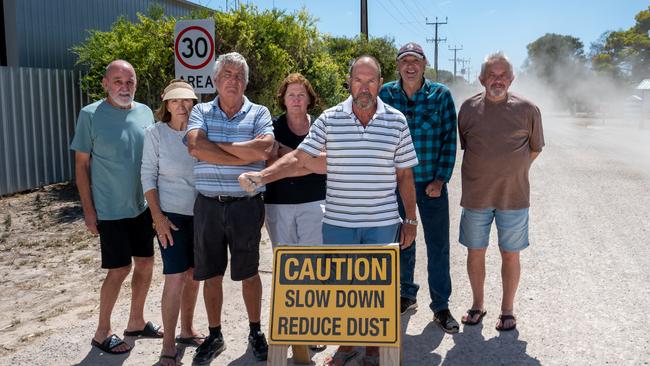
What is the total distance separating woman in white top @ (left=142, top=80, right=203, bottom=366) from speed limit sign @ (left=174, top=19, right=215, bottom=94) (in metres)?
2.92

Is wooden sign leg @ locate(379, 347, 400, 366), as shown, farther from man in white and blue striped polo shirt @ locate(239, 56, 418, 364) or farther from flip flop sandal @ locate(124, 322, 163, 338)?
flip flop sandal @ locate(124, 322, 163, 338)

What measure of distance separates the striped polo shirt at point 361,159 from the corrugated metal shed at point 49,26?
944cm

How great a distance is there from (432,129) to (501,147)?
54cm

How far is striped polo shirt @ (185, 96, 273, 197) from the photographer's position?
4.02 metres

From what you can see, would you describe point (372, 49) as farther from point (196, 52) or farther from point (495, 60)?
point (495, 60)

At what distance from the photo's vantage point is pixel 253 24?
10.9 meters

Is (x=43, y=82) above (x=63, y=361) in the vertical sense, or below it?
A: above

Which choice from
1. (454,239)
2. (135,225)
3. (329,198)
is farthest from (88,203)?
(454,239)

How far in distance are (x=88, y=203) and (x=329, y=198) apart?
177cm

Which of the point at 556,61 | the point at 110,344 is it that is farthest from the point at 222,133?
the point at 556,61

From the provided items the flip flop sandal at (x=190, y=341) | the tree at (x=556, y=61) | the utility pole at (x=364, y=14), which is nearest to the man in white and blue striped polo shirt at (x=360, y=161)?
the flip flop sandal at (x=190, y=341)

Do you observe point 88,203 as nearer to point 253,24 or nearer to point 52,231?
point 52,231

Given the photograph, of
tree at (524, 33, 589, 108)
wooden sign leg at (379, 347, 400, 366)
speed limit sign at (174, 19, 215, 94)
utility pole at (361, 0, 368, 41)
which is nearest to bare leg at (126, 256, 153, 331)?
wooden sign leg at (379, 347, 400, 366)

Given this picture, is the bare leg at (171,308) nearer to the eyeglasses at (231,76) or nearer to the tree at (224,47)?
the eyeglasses at (231,76)
